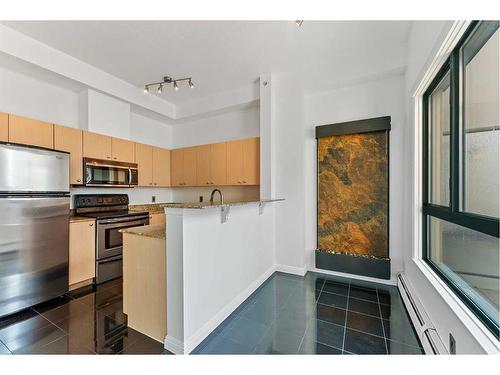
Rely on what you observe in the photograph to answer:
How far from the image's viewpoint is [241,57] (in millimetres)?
2834

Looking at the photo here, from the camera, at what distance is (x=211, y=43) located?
2561 mm

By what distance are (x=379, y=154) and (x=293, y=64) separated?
5.54 ft

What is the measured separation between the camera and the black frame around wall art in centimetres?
283

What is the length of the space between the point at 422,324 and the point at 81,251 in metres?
3.60

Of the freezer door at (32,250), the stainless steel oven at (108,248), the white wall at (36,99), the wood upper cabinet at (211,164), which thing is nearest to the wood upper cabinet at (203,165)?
the wood upper cabinet at (211,164)

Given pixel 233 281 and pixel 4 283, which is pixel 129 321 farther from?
pixel 4 283

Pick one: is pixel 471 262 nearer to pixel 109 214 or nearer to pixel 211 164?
pixel 211 164

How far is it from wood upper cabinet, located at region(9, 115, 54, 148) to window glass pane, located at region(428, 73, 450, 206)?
4.13 metres

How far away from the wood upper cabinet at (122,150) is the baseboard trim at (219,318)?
2776mm

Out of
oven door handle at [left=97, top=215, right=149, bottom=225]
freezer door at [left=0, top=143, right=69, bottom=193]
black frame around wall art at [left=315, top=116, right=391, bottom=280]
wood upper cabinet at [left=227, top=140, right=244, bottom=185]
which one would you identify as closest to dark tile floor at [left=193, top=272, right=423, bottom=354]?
black frame around wall art at [left=315, top=116, right=391, bottom=280]

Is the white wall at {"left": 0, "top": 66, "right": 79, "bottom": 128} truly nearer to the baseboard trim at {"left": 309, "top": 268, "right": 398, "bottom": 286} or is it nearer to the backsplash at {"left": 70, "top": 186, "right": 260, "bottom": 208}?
the backsplash at {"left": 70, "top": 186, "right": 260, "bottom": 208}

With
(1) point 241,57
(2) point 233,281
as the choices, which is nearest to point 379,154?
(1) point 241,57

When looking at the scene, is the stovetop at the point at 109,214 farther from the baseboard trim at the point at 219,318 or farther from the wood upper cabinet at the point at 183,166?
the baseboard trim at the point at 219,318

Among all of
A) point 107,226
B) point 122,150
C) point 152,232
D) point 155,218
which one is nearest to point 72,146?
point 122,150
